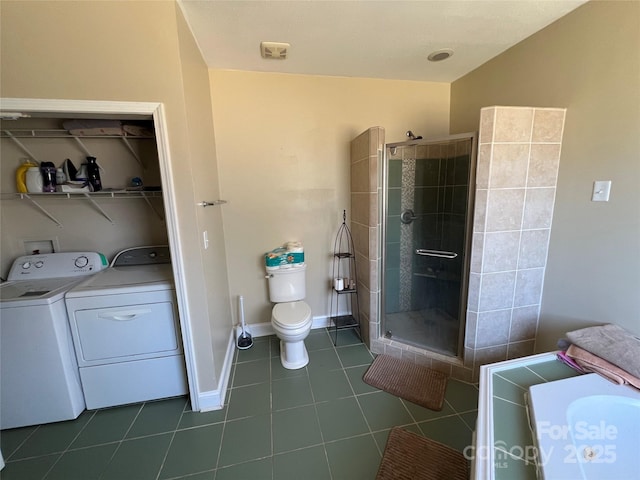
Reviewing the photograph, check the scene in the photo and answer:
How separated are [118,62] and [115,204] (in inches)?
44.1

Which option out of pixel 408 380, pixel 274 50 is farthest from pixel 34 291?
pixel 408 380

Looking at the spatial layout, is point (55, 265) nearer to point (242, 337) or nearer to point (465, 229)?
point (242, 337)

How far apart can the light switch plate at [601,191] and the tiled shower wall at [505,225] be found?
0.22m

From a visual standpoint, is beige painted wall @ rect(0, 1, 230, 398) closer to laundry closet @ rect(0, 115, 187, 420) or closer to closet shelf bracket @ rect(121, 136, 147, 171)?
laundry closet @ rect(0, 115, 187, 420)

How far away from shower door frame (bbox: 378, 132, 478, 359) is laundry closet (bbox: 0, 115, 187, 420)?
61.8 inches

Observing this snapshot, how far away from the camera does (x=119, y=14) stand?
128 cm

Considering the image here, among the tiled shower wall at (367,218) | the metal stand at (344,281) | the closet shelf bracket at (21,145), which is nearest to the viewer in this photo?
the closet shelf bracket at (21,145)

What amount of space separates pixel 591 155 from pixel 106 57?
267cm

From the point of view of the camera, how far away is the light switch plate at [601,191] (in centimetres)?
145

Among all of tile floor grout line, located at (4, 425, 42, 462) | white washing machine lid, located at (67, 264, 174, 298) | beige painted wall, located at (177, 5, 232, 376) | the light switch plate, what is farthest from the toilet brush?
the light switch plate

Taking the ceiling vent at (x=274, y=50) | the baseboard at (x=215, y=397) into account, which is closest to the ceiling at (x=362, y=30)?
A: the ceiling vent at (x=274, y=50)

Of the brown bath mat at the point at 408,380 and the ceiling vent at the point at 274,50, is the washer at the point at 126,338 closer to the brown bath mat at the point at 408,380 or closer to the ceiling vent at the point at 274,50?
the brown bath mat at the point at 408,380

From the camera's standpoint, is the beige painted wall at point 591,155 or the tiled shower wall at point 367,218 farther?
the tiled shower wall at point 367,218

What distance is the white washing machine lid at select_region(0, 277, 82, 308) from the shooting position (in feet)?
4.97
